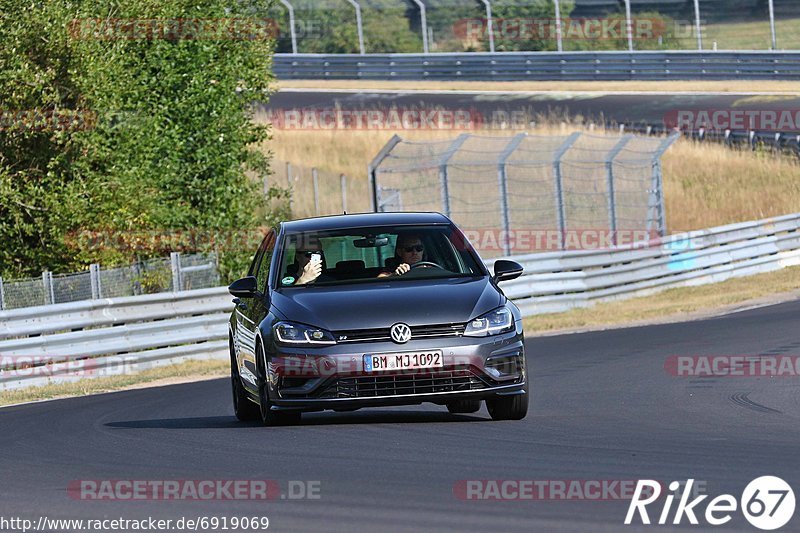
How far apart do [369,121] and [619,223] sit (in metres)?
10.2

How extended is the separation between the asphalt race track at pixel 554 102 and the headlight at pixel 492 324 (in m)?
31.6

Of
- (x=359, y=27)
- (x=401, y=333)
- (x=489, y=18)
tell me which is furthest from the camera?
(x=359, y=27)

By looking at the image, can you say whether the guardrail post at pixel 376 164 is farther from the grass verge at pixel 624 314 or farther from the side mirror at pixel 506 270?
the side mirror at pixel 506 270

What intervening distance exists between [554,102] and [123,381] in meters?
30.0

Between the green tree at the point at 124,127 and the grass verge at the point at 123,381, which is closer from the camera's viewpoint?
the grass verge at the point at 123,381

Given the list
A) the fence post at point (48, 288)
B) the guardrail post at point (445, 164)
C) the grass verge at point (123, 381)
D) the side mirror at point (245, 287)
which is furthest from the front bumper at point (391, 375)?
the guardrail post at point (445, 164)

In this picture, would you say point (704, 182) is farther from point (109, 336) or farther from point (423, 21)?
point (109, 336)

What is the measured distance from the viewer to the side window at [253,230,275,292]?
37.7 ft

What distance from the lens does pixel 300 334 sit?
402 inches

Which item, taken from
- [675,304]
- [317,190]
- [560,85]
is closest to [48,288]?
[675,304]

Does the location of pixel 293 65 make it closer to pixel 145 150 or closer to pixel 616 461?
pixel 145 150

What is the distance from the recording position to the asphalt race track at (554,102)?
4316 cm

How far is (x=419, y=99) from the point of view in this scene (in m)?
47.6

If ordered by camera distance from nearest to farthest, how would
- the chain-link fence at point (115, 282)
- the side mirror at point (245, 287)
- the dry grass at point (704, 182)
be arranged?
the side mirror at point (245, 287)
the chain-link fence at point (115, 282)
the dry grass at point (704, 182)
